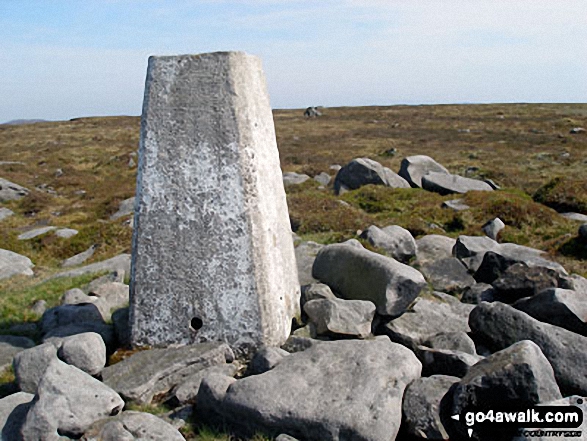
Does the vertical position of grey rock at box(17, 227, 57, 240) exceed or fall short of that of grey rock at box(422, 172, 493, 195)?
it falls short

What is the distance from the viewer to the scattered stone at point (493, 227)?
44.3 feet

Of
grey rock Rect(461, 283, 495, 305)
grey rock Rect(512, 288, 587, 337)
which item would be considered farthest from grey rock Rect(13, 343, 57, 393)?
grey rock Rect(461, 283, 495, 305)

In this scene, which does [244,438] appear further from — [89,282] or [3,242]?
[3,242]

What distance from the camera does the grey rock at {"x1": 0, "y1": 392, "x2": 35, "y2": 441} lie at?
14.8 ft

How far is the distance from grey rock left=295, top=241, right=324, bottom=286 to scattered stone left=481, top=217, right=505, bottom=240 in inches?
208

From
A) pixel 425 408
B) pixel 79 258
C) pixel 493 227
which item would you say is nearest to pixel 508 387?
pixel 425 408

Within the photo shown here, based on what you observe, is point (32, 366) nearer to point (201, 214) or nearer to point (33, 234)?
point (201, 214)

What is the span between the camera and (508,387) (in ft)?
14.0

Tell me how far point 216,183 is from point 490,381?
10.4 feet

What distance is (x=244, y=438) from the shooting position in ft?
15.0

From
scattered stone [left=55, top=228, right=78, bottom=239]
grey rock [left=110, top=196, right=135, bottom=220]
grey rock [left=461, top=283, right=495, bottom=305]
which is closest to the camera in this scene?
→ grey rock [left=461, top=283, right=495, bottom=305]

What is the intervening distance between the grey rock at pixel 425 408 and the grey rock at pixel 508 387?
0.48ft

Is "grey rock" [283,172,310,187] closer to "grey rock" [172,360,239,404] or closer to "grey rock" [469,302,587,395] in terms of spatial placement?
"grey rock" [469,302,587,395]

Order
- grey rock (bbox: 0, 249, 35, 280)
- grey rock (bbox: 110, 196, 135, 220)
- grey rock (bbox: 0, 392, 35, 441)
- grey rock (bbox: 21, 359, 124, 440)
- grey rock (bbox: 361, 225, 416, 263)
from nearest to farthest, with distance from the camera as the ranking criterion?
1. grey rock (bbox: 21, 359, 124, 440)
2. grey rock (bbox: 0, 392, 35, 441)
3. grey rock (bbox: 361, 225, 416, 263)
4. grey rock (bbox: 0, 249, 35, 280)
5. grey rock (bbox: 110, 196, 135, 220)
